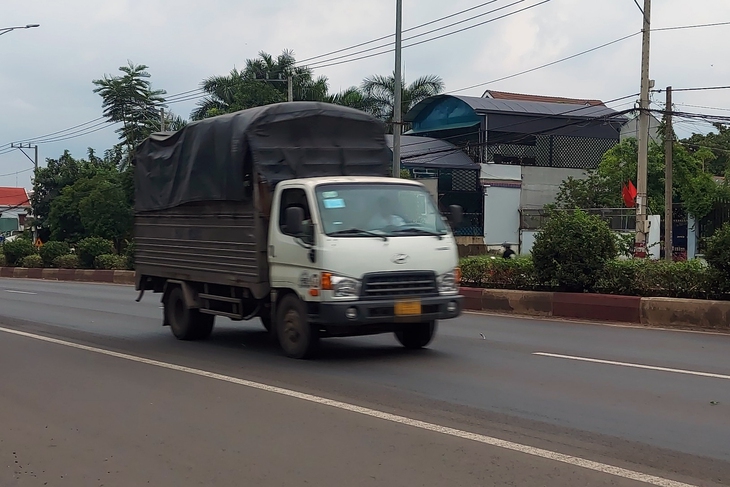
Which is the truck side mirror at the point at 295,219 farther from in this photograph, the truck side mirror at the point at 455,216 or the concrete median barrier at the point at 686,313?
the concrete median barrier at the point at 686,313

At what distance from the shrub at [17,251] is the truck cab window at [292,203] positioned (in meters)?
34.9

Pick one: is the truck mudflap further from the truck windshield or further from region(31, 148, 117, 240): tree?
region(31, 148, 117, 240): tree

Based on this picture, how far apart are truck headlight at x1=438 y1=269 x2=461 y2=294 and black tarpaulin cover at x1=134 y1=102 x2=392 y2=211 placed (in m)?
2.15

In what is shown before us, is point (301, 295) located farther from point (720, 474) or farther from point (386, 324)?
point (720, 474)


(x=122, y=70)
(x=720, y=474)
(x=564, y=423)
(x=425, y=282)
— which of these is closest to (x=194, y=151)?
(x=425, y=282)

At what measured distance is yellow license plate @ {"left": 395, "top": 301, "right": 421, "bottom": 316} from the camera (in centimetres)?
971

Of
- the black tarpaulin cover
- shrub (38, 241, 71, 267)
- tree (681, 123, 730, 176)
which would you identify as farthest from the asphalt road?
tree (681, 123, 730, 176)

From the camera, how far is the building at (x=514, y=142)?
4044 centimetres

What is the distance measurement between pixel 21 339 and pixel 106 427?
6688 millimetres

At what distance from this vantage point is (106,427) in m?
7.14

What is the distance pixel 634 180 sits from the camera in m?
38.6

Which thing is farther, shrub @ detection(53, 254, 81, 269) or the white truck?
shrub @ detection(53, 254, 81, 269)

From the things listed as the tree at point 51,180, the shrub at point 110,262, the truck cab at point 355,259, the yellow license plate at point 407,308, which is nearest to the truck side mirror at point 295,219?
the truck cab at point 355,259

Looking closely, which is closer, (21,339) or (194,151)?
(194,151)
